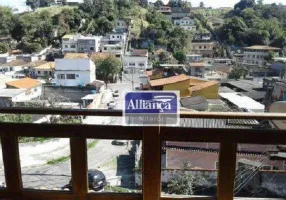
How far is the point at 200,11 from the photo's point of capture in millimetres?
40000

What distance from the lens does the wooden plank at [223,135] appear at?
1077 mm

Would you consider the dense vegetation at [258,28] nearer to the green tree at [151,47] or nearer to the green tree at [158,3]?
the green tree at [151,47]

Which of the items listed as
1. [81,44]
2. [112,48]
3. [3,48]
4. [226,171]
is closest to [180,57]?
[112,48]

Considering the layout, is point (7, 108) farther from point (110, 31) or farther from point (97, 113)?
point (110, 31)

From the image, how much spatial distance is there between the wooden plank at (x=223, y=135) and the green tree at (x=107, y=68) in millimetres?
16234

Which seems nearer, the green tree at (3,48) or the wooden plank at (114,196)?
the wooden plank at (114,196)

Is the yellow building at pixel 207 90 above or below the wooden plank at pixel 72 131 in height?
below

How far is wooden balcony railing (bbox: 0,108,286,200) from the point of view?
1.09 m

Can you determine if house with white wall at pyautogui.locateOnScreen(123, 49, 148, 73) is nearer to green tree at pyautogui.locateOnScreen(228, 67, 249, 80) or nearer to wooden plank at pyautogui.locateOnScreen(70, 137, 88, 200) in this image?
green tree at pyautogui.locateOnScreen(228, 67, 249, 80)

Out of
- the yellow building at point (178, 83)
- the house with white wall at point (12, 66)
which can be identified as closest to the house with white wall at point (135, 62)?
the house with white wall at point (12, 66)

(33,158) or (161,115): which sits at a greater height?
(161,115)

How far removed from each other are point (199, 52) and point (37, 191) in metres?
24.9

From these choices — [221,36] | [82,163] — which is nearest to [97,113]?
[82,163]

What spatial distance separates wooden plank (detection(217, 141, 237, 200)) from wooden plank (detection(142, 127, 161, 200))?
0.73 feet
